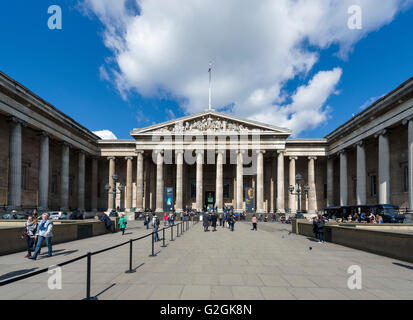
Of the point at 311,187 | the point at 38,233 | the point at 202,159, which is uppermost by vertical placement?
the point at 202,159

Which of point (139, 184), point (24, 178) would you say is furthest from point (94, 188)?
point (24, 178)

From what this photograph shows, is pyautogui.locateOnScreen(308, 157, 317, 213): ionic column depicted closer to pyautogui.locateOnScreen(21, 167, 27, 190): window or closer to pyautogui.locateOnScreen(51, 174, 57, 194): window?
pyautogui.locateOnScreen(51, 174, 57, 194): window

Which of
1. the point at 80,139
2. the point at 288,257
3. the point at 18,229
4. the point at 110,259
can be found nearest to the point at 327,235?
the point at 288,257

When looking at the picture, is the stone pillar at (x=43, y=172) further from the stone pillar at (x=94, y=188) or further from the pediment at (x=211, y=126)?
the stone pillar at (x=94, y=188)

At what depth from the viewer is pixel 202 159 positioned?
139 feet

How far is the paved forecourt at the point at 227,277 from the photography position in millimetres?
6344

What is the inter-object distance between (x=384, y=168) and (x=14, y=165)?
38.2m

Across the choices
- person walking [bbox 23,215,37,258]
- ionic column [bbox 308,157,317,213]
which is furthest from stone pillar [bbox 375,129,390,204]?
person walking [bbox 23,215,37,258]

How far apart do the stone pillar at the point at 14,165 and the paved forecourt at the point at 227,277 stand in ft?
59.8

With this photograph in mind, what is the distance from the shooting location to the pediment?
41906 mm

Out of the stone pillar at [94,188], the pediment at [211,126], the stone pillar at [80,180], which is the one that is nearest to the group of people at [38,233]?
the pediment at [211,126]

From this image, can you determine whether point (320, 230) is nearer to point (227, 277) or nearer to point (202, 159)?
point (227, 277)
